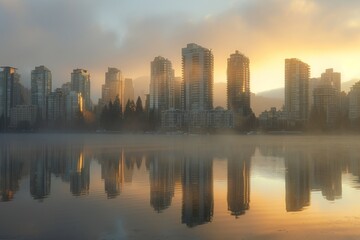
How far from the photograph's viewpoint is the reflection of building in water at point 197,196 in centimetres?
1964

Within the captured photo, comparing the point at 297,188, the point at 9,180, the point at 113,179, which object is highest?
the point at 9,180

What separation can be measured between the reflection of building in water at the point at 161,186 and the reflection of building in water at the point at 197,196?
3.21 ft

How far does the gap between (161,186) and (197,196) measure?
4.59 m

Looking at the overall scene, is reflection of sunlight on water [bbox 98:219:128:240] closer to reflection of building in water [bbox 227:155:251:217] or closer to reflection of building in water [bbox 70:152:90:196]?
reflection of building in water [bbox 227:155:251:217]

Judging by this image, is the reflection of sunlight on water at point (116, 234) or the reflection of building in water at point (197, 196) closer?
the reflection of sunlight on water at point (116, 234)

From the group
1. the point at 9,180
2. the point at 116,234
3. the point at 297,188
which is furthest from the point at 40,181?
the point at 297,188

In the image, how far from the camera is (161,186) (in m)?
29.4

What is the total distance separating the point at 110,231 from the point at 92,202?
6890 mm

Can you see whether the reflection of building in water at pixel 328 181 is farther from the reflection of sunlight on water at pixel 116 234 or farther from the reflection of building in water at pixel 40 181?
the reflection of building in water at pixel 40 181

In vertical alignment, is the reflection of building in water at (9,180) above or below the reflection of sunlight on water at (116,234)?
above

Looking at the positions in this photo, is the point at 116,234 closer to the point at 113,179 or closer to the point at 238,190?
the point at 238,190

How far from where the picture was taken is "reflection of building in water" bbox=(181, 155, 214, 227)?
19.6 meters

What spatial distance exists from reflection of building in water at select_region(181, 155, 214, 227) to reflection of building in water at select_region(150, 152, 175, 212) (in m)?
0.98

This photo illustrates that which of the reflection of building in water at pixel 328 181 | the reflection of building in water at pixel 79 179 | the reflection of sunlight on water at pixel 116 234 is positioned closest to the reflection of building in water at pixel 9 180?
the reflection of building in water at pixel 79 179
